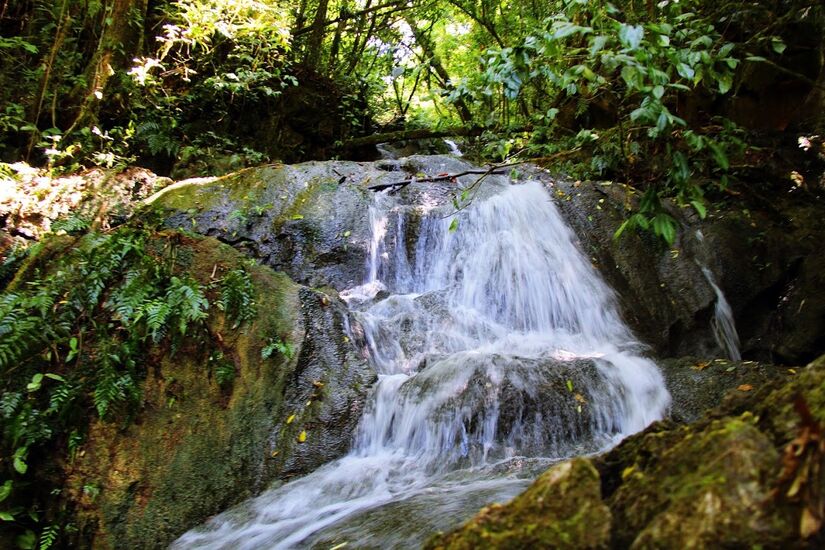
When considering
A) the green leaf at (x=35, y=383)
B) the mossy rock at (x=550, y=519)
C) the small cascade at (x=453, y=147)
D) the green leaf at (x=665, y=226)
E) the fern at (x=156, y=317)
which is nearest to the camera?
the mossy rock at (x=550, y=519)

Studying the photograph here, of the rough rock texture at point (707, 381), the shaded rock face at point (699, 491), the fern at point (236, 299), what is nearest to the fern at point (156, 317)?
the fern at point (236, 299)

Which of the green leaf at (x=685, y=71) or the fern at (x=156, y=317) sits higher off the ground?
the green leaf at (x=685, y=71)

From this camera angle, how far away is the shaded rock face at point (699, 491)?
46.1 inches

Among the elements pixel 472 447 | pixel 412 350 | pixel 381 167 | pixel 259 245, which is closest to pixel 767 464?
pixel 472 447

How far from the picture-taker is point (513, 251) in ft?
21.4

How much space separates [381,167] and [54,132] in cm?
447

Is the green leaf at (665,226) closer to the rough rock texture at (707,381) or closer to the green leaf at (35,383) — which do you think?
the rough rock texture at (707,381)

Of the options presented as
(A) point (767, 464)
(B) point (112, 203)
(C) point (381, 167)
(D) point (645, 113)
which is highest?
(C) point (381, 167)

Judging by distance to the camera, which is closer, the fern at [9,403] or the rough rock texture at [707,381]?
the fern at [9,403]

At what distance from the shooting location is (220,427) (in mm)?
3984

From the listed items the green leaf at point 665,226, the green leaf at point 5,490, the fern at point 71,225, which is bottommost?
the green leaf at point 5,490

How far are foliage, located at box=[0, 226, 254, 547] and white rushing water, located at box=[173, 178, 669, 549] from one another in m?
1.16

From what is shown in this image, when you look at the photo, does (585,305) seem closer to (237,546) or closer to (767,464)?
(237,546)

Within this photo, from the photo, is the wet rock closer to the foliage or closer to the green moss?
the green moss
